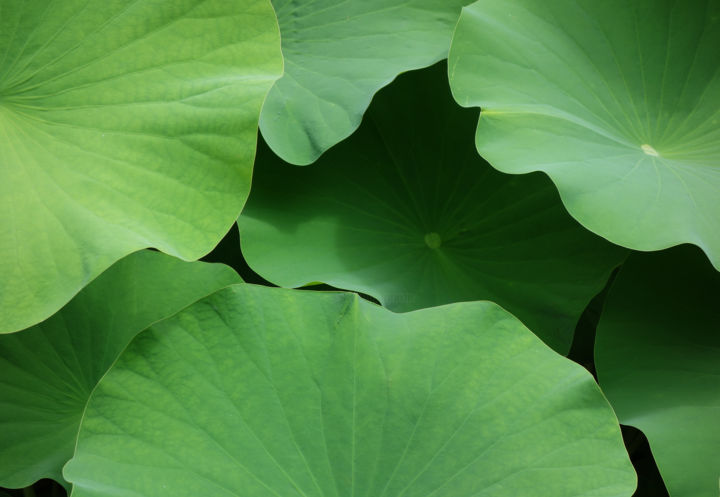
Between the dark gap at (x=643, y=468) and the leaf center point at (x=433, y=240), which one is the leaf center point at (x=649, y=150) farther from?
the dark gap at (x=643, y=468)

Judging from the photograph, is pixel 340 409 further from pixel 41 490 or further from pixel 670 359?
pixel 41 490

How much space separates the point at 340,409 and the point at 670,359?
497 millimetres

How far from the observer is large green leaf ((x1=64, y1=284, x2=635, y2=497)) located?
0.73 metres

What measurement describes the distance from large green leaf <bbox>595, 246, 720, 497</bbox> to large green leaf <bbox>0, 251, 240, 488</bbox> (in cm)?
57

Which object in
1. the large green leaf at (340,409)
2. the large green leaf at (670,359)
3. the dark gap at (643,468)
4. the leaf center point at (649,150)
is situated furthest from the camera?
the dark gap at (643,468)

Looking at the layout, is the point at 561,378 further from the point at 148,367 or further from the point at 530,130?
the point at 148,367

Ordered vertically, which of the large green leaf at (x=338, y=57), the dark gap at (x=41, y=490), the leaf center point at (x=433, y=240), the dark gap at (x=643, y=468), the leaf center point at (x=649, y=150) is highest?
the leaf center point at (x=649, y=150)

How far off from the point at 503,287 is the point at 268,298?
0.40 m

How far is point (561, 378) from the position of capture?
2.63 ft

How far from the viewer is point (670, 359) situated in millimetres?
958

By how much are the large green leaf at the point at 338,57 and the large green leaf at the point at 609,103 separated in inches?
4.7

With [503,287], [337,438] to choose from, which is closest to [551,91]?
[503,287]

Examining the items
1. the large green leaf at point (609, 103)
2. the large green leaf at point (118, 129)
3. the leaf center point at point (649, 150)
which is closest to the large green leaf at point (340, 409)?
the large green leaf at point (118, 129)

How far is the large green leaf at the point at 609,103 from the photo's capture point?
35.0 inches
